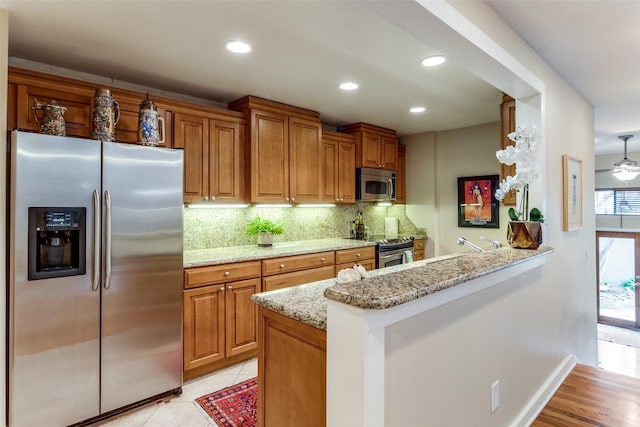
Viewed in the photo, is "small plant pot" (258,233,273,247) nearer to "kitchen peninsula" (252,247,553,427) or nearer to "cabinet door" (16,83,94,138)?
"cabinet door" (16,83,94,138)

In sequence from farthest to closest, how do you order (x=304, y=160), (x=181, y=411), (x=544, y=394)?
1. (x=304, y=160)
2. (x=181, y=411)
3. (x=544, y=394)

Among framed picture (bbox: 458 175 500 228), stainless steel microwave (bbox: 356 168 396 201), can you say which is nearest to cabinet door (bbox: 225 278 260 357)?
stainless steel microwave (bbox: 356 168 396 201)

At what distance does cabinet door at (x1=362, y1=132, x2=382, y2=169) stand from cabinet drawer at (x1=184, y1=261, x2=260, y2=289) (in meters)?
2.12

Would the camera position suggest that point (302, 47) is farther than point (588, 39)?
Yes

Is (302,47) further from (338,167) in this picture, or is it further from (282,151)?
(338,167)

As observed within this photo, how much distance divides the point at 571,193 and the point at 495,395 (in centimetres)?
192

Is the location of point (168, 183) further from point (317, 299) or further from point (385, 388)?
point (385, 388)

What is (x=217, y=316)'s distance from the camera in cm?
272

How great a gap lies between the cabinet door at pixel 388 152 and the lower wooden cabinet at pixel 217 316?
2.44 metres

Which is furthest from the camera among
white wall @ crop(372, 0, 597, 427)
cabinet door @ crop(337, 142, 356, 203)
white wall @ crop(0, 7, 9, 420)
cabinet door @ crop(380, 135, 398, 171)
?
cabinet door @ crop(380, 135, 398, 171)

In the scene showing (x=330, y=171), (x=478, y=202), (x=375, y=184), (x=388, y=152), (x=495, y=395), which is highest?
(x=388, y=152)

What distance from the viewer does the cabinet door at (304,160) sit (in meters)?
3.59

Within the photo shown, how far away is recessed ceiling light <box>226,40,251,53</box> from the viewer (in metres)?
2.19

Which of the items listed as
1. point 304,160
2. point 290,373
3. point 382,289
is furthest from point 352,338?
point 304,160
